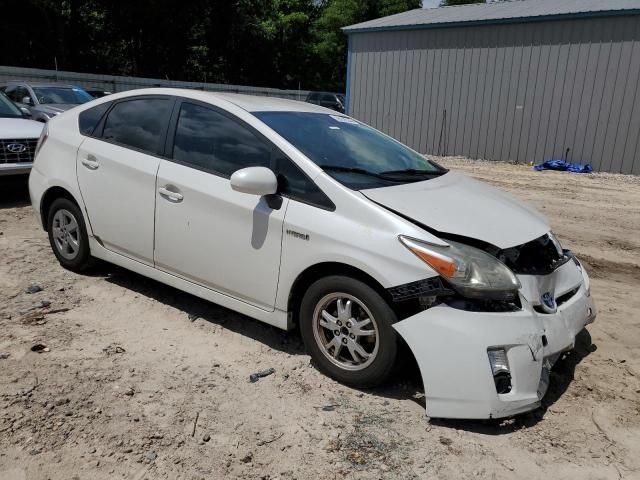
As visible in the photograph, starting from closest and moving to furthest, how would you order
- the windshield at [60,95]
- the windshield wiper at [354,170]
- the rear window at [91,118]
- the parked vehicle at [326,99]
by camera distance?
the windshield wiper at [354,170], the rear window at [91,118], the windshield at [60,95], the parked vehicle at [326,99]

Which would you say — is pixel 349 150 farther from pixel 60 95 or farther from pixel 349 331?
pixel 60 95

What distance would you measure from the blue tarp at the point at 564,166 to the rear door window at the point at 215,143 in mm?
11934

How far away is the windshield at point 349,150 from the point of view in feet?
11.2

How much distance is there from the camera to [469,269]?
9.10 feet

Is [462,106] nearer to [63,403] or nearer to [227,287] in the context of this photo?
[227,287]

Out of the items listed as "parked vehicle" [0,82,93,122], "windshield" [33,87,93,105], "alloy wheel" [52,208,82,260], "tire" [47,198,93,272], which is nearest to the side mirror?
"tire" [47,198,93,272]

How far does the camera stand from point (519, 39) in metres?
14.5

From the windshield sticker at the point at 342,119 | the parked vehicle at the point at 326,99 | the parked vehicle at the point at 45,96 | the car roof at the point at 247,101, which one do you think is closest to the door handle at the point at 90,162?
the car roof at the point at 247,101

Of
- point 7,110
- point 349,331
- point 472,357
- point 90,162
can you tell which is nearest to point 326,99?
point 7,110

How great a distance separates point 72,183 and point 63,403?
84.9 inches

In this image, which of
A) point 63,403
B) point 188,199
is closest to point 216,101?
point 188,199

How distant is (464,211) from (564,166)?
11.9 m

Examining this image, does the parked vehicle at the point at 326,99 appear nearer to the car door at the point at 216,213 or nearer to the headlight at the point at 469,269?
the car door at the point at 216,213

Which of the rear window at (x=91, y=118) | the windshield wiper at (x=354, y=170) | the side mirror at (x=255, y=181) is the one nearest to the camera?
the side mirror at (x=255, y=181)
